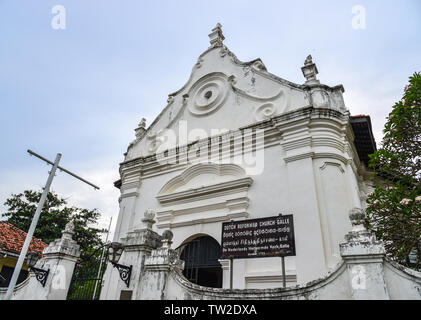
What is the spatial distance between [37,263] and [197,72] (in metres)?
8.78

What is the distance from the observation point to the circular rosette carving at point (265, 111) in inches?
347

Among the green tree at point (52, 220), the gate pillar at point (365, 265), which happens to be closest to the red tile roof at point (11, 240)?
the green tree at point (52, 220)

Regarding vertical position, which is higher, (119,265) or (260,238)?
(260,238)

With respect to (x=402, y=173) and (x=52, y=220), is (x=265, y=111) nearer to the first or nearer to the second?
(x=402, y=173)

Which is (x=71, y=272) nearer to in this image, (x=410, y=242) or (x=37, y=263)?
(x=37, y=263)

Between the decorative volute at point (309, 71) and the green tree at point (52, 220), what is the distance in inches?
707

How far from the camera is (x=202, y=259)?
26.3 feet

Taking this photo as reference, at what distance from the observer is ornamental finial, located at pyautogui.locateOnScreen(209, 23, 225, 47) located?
12434 millimetres

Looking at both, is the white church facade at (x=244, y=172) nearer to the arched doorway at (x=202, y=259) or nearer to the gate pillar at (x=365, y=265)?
the arched doorway at (x=202, y=259)

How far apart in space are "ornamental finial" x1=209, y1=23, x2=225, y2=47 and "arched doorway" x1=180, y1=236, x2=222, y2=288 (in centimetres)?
848

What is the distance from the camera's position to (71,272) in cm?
649

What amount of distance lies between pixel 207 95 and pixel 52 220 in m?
17.2

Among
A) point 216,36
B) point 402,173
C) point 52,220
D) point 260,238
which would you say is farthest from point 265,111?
point 52,220

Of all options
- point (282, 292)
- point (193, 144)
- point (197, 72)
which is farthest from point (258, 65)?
point (282, 292)
